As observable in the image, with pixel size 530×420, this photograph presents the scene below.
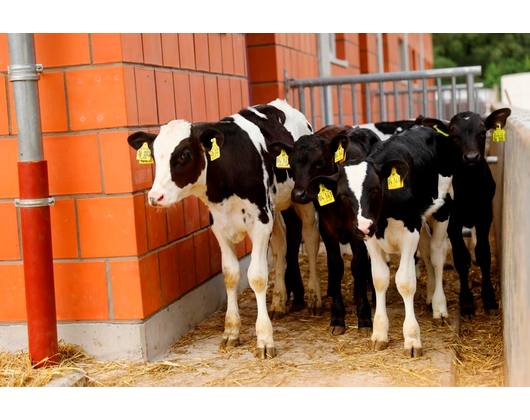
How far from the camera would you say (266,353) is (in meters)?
4.93

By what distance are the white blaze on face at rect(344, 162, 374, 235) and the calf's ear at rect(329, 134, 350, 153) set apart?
0.56m

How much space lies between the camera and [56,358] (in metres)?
4.68

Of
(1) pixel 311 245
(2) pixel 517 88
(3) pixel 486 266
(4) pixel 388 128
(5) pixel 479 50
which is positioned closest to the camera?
(3) pixel 486 266

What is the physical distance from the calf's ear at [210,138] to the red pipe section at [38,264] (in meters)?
0.98

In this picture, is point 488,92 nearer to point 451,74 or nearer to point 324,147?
point 451,74

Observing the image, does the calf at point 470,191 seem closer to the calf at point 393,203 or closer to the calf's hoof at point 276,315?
the calf at point 393,203

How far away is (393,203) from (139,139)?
1.65 metres

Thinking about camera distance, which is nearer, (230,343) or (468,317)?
(230,343)

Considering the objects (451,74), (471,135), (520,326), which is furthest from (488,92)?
(520,326)

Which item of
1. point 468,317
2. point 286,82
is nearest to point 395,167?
point 468,317

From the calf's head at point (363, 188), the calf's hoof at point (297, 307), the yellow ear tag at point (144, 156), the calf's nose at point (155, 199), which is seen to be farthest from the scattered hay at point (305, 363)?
the yellow ear tag at point (144, 156)

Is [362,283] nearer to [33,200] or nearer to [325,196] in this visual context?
[325,196]

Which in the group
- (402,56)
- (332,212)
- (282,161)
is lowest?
(332,212)

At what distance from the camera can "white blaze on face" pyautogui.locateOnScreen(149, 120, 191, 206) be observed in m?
4.49
